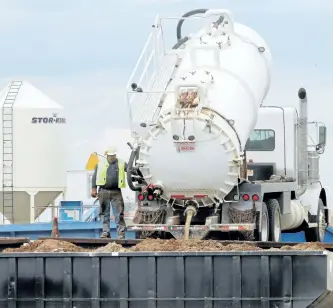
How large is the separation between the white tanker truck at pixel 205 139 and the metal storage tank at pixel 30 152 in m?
14.1

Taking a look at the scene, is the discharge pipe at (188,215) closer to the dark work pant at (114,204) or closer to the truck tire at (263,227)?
the truck tire at (263,227)

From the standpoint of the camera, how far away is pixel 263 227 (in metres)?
20.8

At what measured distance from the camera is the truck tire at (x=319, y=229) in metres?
24.5

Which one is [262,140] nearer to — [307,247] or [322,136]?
[322,136]

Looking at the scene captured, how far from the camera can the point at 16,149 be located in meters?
36.1

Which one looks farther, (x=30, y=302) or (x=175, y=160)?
(x=175, y=160)

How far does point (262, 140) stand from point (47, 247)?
9820mm

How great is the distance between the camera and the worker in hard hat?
21078 mm

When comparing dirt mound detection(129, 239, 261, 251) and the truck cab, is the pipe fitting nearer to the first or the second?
the truck cab

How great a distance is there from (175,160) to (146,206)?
1273 mm

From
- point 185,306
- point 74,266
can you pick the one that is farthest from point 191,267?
point 74,266

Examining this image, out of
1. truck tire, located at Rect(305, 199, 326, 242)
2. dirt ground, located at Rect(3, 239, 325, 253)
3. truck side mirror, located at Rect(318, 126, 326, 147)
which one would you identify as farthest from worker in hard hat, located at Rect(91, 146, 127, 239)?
dirt ground, located at Rect(3, 239, 325, 253)

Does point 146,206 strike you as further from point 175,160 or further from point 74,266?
point 74,266

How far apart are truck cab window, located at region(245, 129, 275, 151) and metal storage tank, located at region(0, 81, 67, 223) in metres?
13.5
